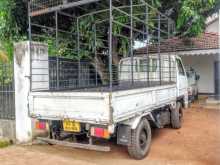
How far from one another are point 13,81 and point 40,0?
81.4 inches

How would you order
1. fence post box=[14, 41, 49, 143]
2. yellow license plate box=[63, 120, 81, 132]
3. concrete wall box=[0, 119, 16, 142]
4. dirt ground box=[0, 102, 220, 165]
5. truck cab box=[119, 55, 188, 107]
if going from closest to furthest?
yellow license plate box=[63, 120, 81, 132], dirt ground box=[0, 102, 220, 165], fence post box=[14, 41, 49, 143], concrete wall box=[0, 119, 16, 142], truck cab box=[119, 55, 188, 107]

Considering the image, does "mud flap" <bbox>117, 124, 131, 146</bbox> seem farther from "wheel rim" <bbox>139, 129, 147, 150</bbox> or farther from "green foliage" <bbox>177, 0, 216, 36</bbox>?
"green foliage" <bbox>177, 0, 216, 36</bbox>

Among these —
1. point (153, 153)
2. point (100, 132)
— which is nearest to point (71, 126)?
point (100, 132)

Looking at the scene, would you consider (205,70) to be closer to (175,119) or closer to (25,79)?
(175,119)

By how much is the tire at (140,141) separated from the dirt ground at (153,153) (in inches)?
5.3

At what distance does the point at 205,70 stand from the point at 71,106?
477 inches

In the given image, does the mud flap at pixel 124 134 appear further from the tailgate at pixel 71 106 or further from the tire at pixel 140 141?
the tailgate at pixel 71 106

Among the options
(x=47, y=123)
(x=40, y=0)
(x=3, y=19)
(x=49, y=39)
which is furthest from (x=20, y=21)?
(x=47, y=123)

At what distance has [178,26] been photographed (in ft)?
29.9

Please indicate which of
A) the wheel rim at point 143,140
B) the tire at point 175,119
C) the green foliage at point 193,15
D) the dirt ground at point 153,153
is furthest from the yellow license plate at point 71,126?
the green foliage at point 193,15

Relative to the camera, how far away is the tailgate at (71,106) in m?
4.30

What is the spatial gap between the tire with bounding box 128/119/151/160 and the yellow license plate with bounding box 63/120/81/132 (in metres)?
1.00

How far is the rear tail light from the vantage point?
14.4 feet

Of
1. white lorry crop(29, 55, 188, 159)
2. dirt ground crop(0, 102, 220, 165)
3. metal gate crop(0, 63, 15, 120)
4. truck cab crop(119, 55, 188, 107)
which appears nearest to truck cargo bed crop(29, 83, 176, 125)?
white lorry crop(29, 55, 188, 159)
